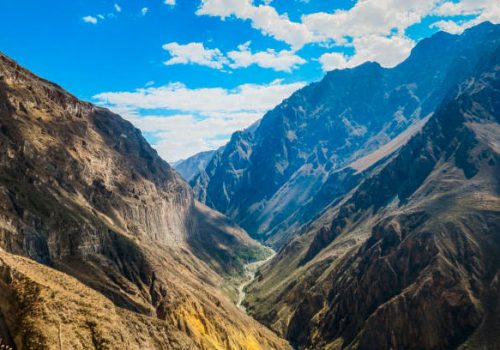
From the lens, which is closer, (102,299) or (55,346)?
(55,346)

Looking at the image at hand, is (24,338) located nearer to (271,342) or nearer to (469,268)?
(271,342)

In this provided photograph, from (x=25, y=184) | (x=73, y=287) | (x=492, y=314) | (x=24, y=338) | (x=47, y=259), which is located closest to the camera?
(x=24, y=338)

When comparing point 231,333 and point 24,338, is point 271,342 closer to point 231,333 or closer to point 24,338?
point 231,333

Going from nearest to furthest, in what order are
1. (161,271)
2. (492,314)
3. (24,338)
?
(24,338) → (492,314) → (161,271)

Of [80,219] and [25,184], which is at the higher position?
[25,184]

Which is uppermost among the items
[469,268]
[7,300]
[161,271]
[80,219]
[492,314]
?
[80,219]

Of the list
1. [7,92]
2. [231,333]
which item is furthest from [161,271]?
[7,92]

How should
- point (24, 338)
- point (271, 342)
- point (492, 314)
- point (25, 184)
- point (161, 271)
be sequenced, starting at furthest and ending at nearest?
1. point (271, 342)
2. point (161, 271)
3. point (492, 314)
4. point (25, 184)
5. point (24, 338)

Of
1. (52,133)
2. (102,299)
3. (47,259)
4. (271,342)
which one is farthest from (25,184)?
(271,342)

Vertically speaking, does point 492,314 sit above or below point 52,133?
below
